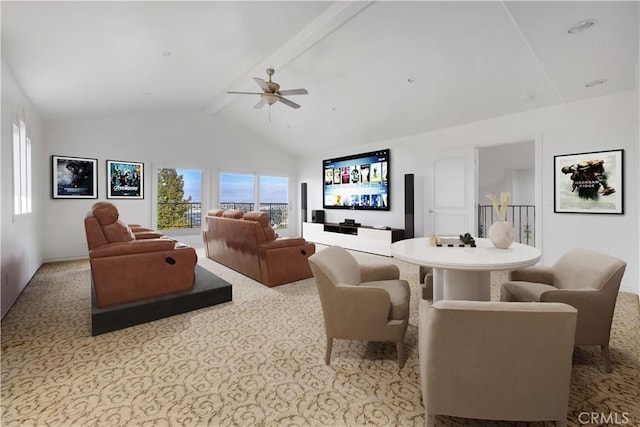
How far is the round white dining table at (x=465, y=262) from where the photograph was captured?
172 centimetres

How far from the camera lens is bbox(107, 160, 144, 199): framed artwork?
238 inches

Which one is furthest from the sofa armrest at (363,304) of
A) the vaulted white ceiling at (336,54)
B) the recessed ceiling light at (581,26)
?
the recessed ceiling light at (581,26)

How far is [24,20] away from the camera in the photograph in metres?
2.43

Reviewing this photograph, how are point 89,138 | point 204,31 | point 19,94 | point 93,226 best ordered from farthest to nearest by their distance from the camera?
point 89,138, point 19,94, point 204,31, point 93,226

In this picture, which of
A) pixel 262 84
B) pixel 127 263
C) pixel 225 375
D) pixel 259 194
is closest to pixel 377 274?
pixel 225 375

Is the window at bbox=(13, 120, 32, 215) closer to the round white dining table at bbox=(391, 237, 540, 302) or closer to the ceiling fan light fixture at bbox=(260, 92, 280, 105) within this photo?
the ceiling fan light fixture at bbox=(260, 92, 280, 105)

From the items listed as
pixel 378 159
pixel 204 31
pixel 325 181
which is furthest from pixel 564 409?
pixel 325 181

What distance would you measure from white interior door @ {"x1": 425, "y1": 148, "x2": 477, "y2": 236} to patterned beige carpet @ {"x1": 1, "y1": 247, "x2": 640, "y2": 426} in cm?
251

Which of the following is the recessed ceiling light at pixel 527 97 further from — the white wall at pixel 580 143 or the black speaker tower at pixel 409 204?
the black speaker tower at pixel 409 204

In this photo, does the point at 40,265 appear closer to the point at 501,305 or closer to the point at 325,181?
the point at 325,181

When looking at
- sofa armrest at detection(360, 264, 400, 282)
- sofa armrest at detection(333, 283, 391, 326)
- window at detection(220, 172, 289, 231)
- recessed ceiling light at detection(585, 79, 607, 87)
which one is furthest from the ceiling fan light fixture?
window at detection(220, 172, 289, 231)

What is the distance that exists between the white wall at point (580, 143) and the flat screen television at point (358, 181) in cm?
141

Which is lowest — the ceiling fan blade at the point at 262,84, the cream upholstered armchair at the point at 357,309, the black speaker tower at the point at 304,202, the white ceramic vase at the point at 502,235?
the cream upholstered armchair at the point at 357,309

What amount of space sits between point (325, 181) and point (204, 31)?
4.92 m
